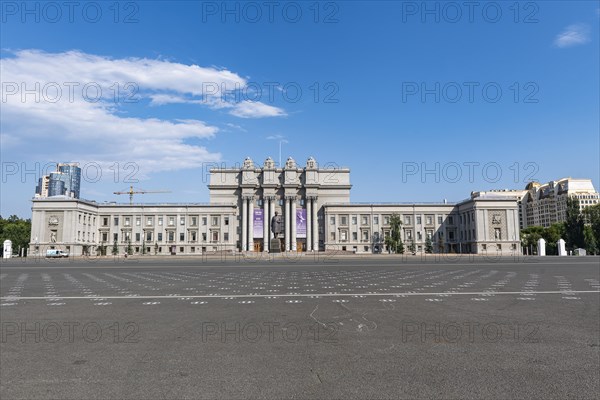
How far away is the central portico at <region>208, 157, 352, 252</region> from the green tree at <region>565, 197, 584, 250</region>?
56.1 metres

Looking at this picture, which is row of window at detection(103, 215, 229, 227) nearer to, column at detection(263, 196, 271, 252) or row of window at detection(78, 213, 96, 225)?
row of window at detection(78, 213, 96, 225)

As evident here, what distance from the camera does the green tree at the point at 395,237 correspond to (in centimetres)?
10506

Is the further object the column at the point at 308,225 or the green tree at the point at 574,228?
the column at the point at 308,225

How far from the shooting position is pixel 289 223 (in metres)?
120

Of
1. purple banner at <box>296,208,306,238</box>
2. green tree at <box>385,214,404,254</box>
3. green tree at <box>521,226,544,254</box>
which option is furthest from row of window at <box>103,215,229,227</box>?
green tree at <box>521,226,544,254</box>

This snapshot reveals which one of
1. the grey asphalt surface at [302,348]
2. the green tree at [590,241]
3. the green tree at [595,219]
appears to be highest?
the green tree at [595,219]

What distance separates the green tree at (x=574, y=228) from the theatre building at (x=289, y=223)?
1291cm

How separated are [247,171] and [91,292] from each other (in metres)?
104

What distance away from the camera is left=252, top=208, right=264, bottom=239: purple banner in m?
118

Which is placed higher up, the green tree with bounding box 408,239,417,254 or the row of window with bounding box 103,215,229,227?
the row of window with bounding box 103,215,229,227

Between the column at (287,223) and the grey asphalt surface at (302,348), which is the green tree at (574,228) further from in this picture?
the grey asphalt surface at (302,348)

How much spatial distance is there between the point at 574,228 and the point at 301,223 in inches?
2644

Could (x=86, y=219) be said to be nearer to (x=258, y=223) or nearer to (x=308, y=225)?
(x=258, y=223)

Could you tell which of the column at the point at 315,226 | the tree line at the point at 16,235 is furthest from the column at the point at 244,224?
the tree line at the point at 16,235
